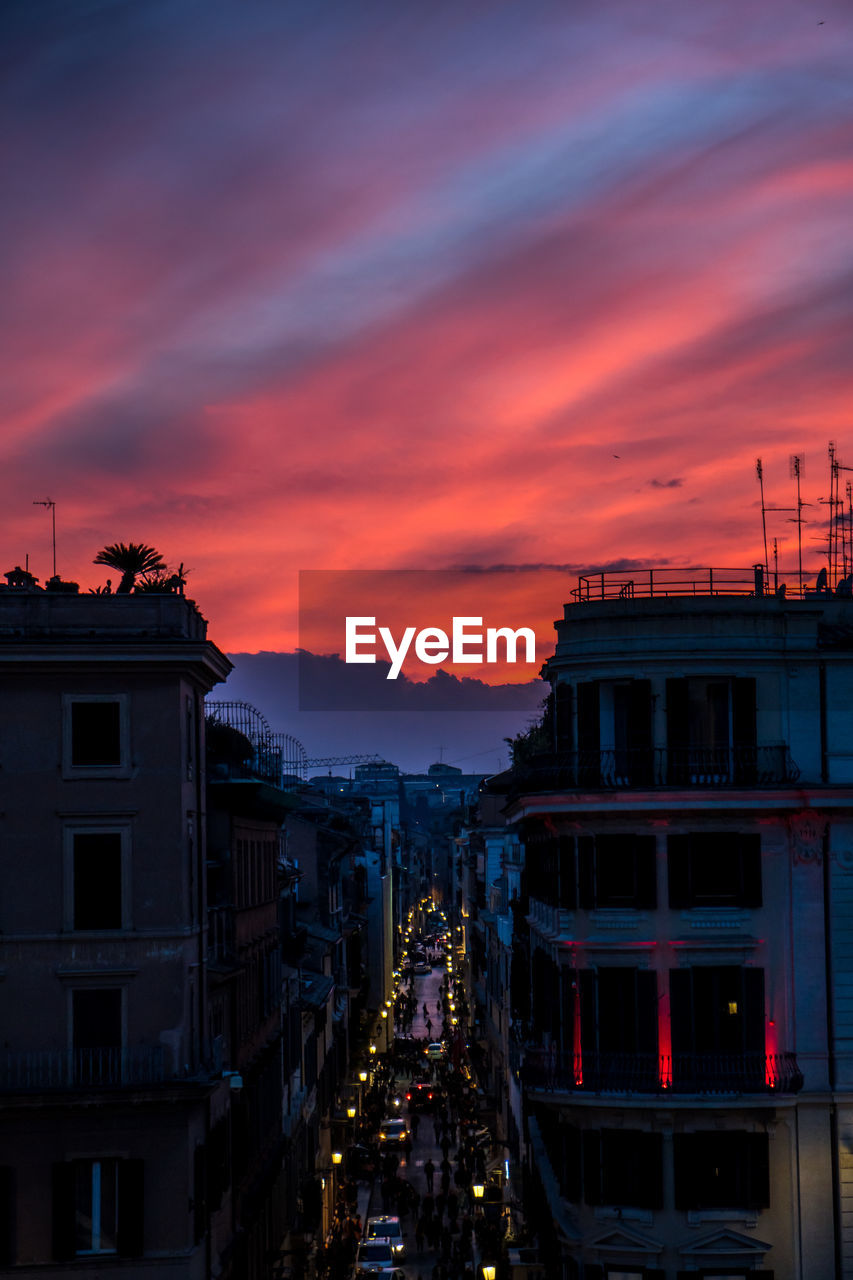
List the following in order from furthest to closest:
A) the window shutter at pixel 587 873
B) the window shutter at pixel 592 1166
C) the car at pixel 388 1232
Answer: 1. the car at pixel 388 1232
2. the window shutter at pixel 587 873
3. the window shutter at pixel 592 1166

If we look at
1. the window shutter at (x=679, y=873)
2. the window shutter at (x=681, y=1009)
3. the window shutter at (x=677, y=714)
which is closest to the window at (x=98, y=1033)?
the window shutter at (x=681, y=1009)

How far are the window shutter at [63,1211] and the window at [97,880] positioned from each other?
5.27 metres

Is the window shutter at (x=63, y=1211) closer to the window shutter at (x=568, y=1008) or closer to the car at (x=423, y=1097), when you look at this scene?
the window shutter at (x=568, y=1008)

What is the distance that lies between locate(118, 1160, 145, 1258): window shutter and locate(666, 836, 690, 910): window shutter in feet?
43.7

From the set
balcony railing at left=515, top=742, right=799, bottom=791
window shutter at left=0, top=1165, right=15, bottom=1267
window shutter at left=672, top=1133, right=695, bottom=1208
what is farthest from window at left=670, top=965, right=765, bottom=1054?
window shutter at left=0, top=1165, right=15, bottom=1267

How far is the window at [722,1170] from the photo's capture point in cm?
3975

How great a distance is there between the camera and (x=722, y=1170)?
40000 millimetres

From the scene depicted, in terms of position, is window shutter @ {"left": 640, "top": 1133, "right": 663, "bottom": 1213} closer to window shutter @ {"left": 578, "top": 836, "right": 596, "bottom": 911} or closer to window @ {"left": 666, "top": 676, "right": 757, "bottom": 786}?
window shutter @ {"left": 578, "top": 836, "right": 596, "bottom": 911}

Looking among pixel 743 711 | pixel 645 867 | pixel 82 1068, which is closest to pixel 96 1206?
pixel 82 1068

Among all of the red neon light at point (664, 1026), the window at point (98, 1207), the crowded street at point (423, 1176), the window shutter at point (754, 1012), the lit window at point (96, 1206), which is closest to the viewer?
the window at point (98, 1207)

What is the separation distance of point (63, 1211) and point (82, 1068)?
303 centimetres

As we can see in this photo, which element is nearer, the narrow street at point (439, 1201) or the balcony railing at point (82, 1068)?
the balcony railing at point (82, 1068)

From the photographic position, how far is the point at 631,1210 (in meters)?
40.3

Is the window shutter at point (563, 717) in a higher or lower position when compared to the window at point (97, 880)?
higher
